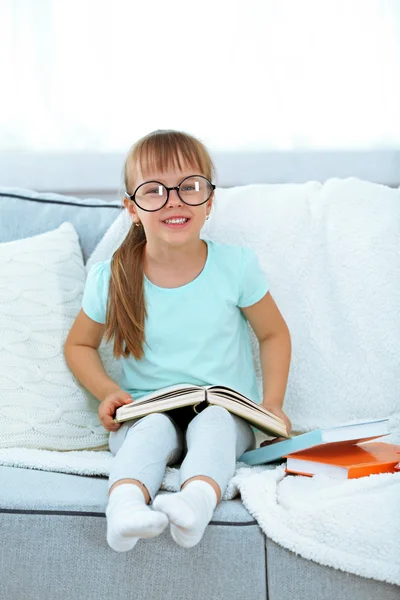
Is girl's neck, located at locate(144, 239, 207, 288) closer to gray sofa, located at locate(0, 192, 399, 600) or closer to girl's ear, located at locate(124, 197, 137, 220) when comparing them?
girl's ear, located at locate(124, 197, 137, 220)

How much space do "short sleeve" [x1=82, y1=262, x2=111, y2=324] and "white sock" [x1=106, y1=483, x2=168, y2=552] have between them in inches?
23.2

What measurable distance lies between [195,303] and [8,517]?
0.60 m

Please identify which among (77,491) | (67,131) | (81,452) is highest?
(67,131)

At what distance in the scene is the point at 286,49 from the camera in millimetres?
2076

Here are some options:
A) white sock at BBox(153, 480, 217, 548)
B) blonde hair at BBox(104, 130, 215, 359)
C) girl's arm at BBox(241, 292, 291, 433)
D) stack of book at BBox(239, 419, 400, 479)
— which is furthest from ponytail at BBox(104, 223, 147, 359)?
white sock at BBox(153, 480, 217, 548)

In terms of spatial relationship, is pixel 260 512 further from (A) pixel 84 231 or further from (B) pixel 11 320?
(A) pixel 84 231

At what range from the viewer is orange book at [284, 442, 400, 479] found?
1.14m

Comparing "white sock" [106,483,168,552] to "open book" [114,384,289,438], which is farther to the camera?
"open book" [114,384,289,438]

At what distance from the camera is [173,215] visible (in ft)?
4.77

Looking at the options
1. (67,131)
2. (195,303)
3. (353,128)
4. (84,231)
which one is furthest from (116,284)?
(353,128)

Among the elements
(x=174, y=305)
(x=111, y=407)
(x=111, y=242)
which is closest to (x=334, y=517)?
(x=111, y=407)

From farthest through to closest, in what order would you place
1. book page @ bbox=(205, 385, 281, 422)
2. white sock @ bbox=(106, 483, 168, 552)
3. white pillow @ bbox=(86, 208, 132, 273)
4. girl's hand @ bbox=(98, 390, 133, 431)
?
1. white pillow @ bbox=(86, 208, 132, 273)
2. girl's hand @ bbox=(98, 390, 133, 431)
3. book page @ bbox=(205, 385, 281, 422)
4. white sock @ bbox=(106, 483, 168, 552)

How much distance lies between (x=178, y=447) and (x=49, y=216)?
0.74 meters

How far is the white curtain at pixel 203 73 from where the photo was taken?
207cm
